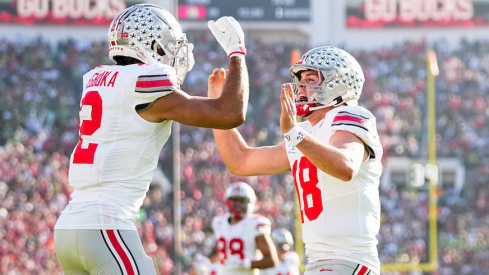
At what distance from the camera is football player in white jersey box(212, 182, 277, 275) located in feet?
25.9

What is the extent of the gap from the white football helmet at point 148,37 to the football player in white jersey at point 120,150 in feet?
0.36

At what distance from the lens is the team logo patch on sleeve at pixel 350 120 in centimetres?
394

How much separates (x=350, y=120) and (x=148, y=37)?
90 cm

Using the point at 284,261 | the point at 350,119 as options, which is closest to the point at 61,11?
the point at 284,261

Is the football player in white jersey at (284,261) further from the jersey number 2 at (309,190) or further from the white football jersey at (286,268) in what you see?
the jersey number 2 at (309,190)

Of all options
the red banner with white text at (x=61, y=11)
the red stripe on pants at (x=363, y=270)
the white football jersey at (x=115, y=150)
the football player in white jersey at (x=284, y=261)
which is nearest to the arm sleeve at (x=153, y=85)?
the white football jersey at (x=115, y=150)

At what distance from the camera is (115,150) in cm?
364

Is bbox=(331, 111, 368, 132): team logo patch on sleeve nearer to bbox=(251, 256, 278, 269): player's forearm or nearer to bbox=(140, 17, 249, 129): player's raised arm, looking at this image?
bbox=(140, 17, 249, 129): player's raised arm

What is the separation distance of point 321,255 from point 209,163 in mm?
14599

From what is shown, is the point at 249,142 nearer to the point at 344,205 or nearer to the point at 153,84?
the point at 344,205

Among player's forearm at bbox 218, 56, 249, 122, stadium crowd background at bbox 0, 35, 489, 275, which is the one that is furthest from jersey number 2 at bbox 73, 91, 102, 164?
stadium crowd background at bbox 0, 35, 489, 275

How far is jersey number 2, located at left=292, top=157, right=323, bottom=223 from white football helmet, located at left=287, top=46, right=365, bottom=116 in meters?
0.28

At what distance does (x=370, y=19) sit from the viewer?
2491cm

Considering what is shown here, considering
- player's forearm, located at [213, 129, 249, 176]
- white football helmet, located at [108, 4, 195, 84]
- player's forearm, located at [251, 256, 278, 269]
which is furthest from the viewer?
player's forearm, located at [251, 256, 278, 269]
